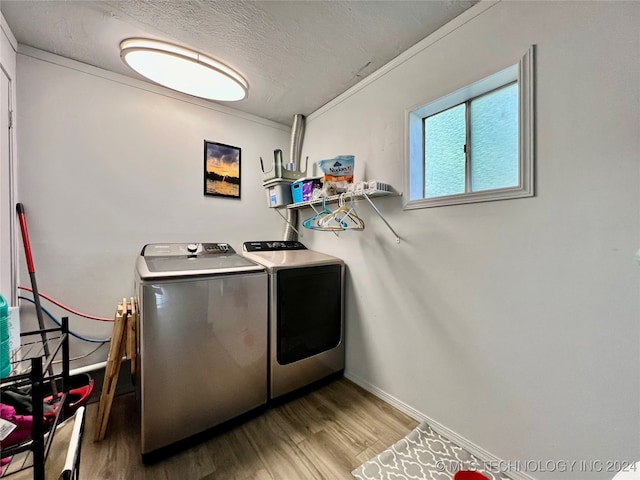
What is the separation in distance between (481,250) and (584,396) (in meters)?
0.73

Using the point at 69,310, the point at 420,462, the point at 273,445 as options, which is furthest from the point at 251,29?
the point at 420,462

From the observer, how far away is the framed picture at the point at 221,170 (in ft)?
7.83

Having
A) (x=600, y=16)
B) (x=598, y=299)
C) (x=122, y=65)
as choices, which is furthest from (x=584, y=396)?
(x=122, y=65)

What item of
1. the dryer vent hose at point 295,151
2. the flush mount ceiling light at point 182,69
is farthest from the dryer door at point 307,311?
the flush mount ceiling light at point 182,69

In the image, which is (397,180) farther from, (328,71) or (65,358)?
(65,358)

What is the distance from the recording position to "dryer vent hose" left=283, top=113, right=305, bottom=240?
2688 mm

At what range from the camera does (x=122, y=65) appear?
6.20ft

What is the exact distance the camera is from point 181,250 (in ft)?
6.49

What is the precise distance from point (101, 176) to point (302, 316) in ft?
6.10

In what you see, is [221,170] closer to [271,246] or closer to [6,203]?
[271,246]

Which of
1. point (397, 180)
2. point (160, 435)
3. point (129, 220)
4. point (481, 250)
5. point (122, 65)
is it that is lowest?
point (160, 435)

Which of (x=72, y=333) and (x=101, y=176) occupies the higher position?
(x=101, y=176)

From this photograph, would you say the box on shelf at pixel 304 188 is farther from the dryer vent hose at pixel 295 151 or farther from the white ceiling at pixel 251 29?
the white ceiling at pixel 251 29

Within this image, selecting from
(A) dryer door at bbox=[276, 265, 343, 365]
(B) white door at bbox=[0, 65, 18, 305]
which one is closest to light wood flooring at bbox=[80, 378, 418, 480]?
(A) dryer door at bbox=[276, 265, 343, 365]
